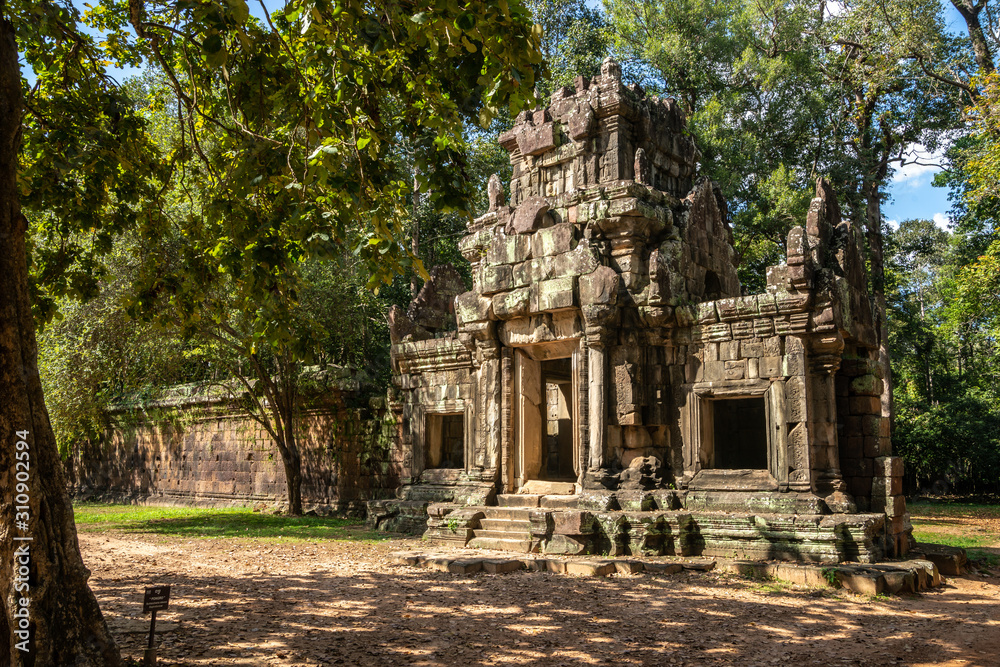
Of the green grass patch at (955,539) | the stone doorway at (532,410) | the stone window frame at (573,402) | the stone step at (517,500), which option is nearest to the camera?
the stone window frame at (573,402)

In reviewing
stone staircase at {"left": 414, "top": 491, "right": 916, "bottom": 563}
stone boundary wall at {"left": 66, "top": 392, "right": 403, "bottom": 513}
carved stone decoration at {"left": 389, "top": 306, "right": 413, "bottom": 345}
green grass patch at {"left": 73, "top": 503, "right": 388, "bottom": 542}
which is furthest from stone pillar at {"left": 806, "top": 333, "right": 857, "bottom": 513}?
stone boundary wall at {"left": 66, "top": 392, "right": 403, "bottom": 513}

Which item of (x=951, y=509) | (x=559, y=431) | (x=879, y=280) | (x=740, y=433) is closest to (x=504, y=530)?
(x=740, y=433)

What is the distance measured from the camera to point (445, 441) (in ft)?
46.7

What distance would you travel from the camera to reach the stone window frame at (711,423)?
9.77m

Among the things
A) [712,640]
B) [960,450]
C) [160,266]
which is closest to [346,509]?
[160,266]

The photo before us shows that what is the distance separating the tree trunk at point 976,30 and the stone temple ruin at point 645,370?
9944 millimetres

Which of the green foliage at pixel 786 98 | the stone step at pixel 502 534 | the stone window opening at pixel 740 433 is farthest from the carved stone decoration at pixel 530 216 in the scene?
the green foliage at pixel 786 98

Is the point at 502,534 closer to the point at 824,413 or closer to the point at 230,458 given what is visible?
the point at 824,413

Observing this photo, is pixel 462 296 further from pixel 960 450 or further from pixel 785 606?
pixel 960 450

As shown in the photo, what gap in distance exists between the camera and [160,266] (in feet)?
28.3

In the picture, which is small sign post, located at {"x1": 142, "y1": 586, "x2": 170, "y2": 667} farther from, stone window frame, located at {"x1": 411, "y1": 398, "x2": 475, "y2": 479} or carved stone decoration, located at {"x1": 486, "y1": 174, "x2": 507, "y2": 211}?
carved stone decoration, located at {"x1": 486, "y1": 174, "x2": 507, "y2": 211}

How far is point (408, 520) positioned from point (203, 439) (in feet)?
30.1

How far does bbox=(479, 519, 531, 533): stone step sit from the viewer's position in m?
10.7

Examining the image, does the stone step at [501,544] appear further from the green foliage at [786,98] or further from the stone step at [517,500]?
the green foliage at [786,98]
